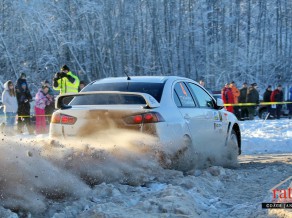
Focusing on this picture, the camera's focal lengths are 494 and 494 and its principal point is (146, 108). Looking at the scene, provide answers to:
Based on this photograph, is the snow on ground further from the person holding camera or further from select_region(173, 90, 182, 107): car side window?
the person holding camera

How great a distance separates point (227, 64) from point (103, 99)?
42.7 meters

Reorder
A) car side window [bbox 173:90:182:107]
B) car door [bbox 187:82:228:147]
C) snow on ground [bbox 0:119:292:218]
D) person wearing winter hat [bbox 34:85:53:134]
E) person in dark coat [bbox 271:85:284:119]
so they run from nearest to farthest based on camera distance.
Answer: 1. snow on ground [bbox 0:119:292:218]
2. car side window [bbox 173:90:182:107]
3. car door [bbox 187:82:228:147]
4. person wearing winter hat [bbox 34:85:53:134]
5. person in dark coat [bbox 271:85:284:119]

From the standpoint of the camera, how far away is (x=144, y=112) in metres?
6.58

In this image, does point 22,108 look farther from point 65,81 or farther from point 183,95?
point 183,95

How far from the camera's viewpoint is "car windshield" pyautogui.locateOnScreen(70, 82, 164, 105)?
6828mm

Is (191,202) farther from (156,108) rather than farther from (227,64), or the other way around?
(227,64)

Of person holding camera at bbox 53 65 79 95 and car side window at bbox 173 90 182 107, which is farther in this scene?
person holding camera at bbox 53 65 79 95

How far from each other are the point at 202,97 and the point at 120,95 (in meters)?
2.04

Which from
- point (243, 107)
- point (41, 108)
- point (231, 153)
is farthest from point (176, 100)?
point (243, 107)

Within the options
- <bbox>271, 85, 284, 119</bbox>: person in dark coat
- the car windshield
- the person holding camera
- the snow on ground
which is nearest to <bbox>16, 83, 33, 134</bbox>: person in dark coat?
the person holding camera

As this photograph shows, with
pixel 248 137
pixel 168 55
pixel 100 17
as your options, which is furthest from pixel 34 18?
pixel 248 137

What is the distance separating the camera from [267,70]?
157ft

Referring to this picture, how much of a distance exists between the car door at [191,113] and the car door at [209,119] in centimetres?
4

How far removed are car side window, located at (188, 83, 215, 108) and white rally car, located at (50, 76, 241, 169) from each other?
0.08 feet
